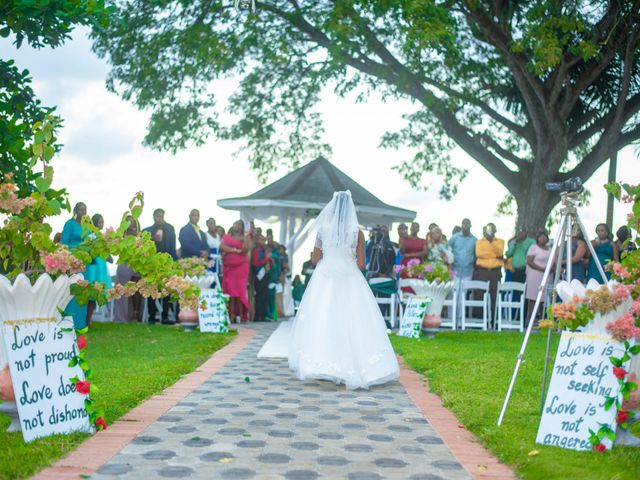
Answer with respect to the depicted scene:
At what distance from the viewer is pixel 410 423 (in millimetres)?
7141

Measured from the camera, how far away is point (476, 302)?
738 inches

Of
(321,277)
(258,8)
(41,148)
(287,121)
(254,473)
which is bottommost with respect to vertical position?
(254,473)

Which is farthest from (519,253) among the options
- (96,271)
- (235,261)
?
(96,271)

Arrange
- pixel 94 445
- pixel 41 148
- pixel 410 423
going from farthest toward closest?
1. pixel 410 423
2. pixel 41 148
3. pixel 94 445

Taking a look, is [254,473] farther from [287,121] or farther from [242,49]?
[287,121]

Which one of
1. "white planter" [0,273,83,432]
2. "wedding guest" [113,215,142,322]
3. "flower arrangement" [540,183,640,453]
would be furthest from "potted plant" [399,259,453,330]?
"white planter" [0,273,83,432]

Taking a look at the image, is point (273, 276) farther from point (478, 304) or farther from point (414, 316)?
point (414, 316)

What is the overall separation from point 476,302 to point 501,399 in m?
10.6

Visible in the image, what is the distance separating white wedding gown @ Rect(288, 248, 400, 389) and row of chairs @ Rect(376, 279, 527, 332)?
314 inches

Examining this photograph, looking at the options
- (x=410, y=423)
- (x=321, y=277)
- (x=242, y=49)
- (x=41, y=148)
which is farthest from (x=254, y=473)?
(x=242, y=49)

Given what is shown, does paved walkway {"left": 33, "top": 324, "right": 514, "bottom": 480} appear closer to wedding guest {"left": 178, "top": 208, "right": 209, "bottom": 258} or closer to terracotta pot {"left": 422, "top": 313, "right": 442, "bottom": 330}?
terracotta pot {"left": 422, "top": 313, "right": 442, "bottom": 330}

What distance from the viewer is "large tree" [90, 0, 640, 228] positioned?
63.8 feet

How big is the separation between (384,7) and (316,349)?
10953 millimetres

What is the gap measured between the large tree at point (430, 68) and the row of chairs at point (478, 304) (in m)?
2.52
